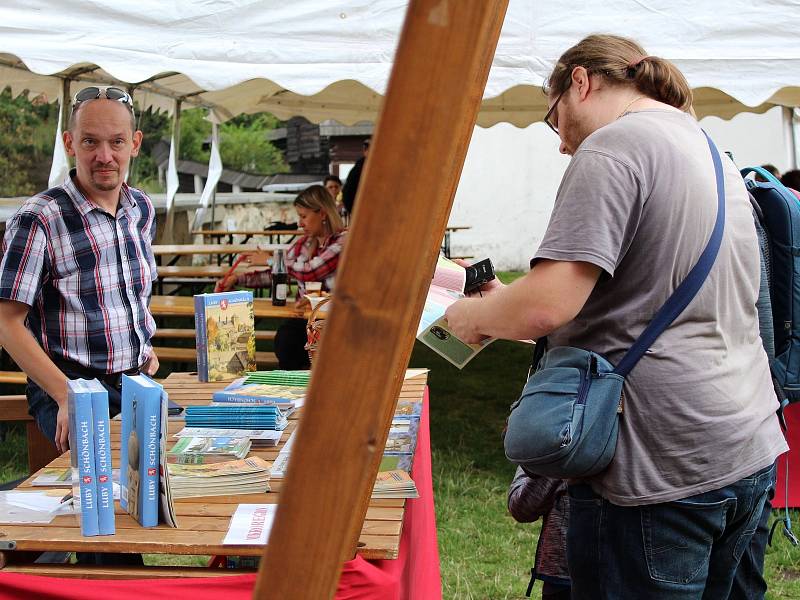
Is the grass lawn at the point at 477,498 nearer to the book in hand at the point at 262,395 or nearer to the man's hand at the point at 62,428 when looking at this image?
the book in hand at the point at 262,395

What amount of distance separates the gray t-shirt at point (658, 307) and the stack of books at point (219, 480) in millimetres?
804

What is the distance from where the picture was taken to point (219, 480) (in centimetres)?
204

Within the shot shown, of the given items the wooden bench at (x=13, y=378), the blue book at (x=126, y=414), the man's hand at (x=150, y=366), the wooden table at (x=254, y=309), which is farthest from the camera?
the wooden table at (x=254, y=309)

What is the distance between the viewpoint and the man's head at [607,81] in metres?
1.75

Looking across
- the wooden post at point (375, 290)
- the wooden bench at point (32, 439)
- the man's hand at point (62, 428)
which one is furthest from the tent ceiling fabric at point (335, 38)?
the wooden post at point (375, 290)

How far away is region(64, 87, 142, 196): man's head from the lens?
269cm

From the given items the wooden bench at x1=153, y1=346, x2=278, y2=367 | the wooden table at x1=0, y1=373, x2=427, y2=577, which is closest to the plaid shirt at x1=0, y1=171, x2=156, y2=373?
the wooden table at x1=0, y1=373, x2=427, y2=577

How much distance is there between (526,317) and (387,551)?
1.74ft

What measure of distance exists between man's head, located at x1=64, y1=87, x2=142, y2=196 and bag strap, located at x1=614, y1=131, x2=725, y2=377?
177 cm

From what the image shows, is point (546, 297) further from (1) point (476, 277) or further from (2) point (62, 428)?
(2) point (62, 428)

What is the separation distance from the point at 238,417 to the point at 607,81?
1.40m

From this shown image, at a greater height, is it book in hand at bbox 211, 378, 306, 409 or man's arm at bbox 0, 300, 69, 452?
man's arm at bbox 0, 300, 69, 452

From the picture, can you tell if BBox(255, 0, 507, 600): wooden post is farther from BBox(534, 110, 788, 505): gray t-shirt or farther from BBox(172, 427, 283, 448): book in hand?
BBox(172, 427, 283, 448): book in hand

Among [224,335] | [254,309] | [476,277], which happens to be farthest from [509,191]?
[476,277]
